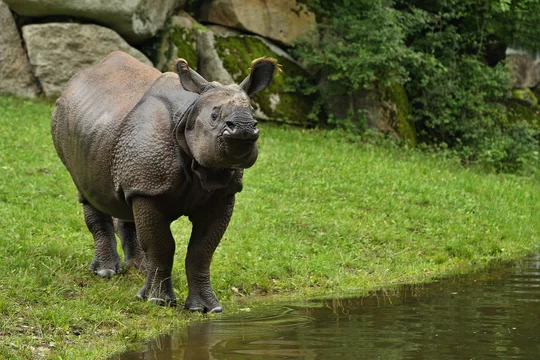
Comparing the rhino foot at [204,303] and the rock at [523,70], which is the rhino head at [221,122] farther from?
the rock at [523,70]

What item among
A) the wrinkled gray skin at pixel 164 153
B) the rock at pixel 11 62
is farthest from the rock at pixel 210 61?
the wrinkled gray skin at pixel 164 153

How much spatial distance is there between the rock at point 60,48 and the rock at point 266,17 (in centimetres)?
271

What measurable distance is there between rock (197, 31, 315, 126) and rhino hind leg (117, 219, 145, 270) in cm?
876

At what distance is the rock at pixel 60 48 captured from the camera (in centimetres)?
1662

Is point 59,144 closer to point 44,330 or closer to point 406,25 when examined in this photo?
point 44,330

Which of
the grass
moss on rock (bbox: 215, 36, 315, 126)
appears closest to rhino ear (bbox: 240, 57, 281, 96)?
the grass

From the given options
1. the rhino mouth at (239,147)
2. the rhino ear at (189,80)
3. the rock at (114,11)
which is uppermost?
the rhino ear at (189,80)

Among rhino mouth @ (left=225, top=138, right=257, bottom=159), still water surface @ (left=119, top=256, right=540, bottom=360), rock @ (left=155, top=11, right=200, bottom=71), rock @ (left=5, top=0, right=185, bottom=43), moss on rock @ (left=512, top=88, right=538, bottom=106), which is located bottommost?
moss on rock @ (left=512, top=88, right=538, bottom=106)

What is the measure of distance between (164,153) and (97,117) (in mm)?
1067

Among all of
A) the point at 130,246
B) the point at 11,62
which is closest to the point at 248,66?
the point at 11,62

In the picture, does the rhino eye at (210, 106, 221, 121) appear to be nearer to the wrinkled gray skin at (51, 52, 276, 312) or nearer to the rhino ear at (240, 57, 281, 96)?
the wrinkled gray skin at (51, 52, 276, 312)

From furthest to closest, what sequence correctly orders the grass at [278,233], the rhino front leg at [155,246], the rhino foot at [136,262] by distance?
the rhino foot at [136,262], the rhino front leg at [155,246], the grass at [278,233]

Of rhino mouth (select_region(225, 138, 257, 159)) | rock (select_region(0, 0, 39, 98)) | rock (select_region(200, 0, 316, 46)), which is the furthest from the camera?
rock (select_region(200, 0, 316, 46))

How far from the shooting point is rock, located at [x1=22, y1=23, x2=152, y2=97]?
16625mm
